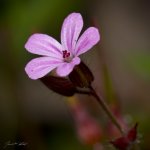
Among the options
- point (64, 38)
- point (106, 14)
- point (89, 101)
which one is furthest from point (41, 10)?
point (64, 38)

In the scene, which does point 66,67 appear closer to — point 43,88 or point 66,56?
point 66,56

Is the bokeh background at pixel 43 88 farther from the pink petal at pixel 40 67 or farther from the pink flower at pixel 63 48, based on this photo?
the pink petal at pixel 40 67

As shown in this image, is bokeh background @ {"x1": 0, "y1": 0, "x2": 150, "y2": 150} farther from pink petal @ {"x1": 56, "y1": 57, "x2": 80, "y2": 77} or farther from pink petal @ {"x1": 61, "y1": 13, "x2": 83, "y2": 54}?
pink petal @ {"x1": 56, "y1": 57, "x2": 80, "y2": 77}

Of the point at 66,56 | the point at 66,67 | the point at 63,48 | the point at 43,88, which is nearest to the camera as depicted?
the point at 66,67

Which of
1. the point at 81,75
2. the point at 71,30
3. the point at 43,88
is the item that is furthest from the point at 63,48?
the point at 43,88

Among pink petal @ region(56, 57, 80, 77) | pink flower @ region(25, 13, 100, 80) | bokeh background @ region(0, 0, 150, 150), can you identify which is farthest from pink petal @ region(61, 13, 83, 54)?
bokeh background @ region(0, 0, 150, 150)
